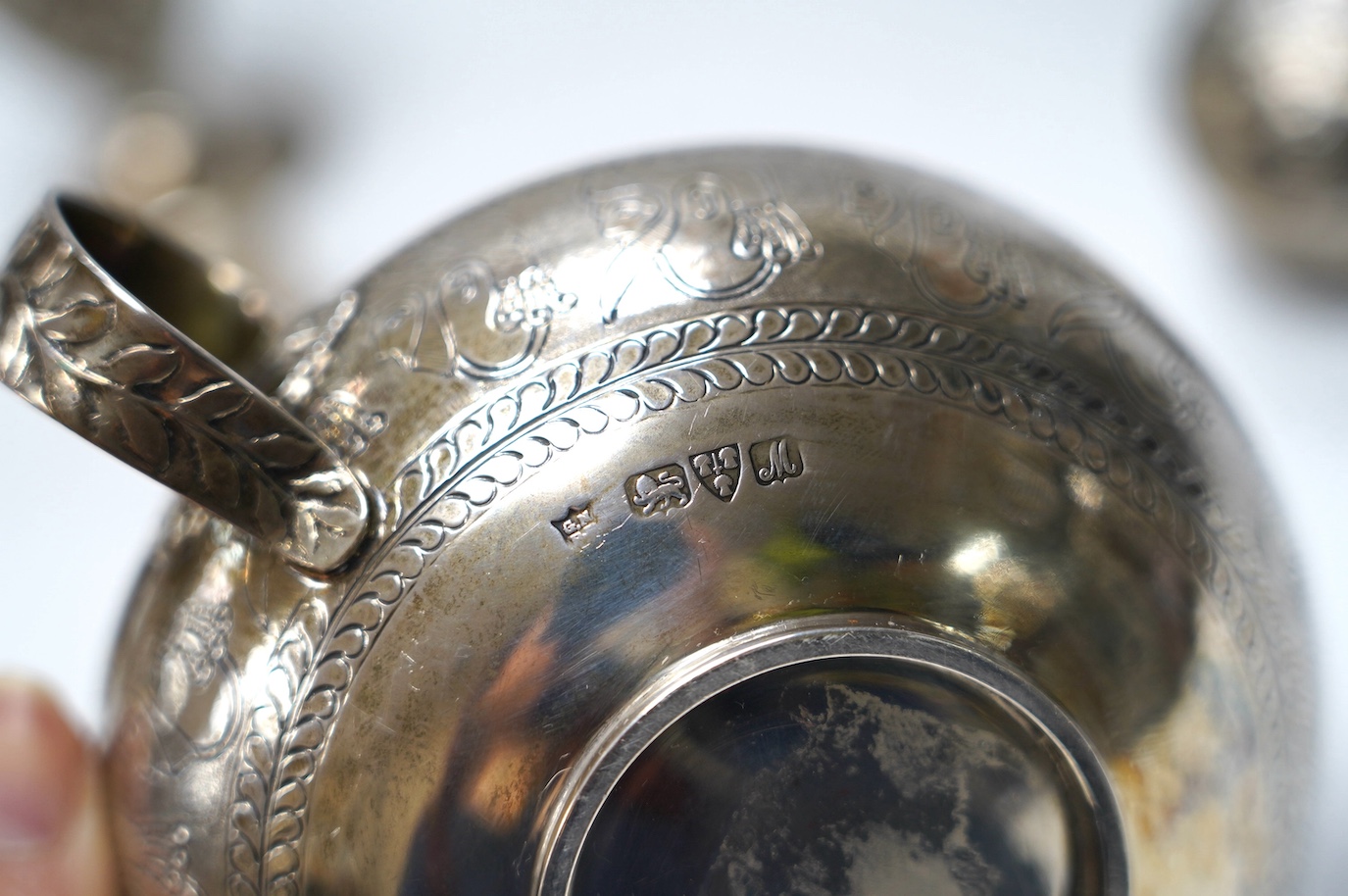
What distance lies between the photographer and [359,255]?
5.33ft

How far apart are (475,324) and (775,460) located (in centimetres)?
19

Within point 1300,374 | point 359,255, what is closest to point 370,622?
point 359,255

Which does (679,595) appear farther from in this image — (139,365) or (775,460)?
(139,365)

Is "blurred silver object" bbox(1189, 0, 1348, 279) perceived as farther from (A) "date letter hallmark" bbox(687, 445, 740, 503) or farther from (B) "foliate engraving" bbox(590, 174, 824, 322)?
(A) "date letter hallmark" bbox(687, 445, 740, 503)

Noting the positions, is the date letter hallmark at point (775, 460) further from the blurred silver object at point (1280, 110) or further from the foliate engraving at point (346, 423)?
the blurred silver object at point (1280, 110)

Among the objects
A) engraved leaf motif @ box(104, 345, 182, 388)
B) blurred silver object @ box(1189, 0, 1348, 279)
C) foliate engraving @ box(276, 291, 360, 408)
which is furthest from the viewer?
blurred silver object @ box(1189, 0, 1348, 279)

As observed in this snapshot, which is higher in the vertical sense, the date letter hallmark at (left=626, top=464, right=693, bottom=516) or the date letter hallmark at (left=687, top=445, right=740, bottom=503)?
the date letter hallmark at (left=687, top=445, right=740, bottom=503)

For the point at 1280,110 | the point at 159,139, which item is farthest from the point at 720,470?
the point at 159,139

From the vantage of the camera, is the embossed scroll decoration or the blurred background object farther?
the blurred background object

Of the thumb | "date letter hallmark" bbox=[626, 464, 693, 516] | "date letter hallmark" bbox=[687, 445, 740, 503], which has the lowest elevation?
the thumb

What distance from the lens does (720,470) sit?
1.91ft

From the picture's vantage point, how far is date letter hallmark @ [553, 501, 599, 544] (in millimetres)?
578

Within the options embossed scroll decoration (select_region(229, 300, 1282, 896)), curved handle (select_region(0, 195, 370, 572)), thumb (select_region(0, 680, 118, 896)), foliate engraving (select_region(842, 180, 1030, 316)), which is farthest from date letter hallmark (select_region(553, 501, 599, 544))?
thumb (select_region(0, 680, 118, 896))

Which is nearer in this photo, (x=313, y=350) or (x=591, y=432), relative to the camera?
(x=591, y=432)
